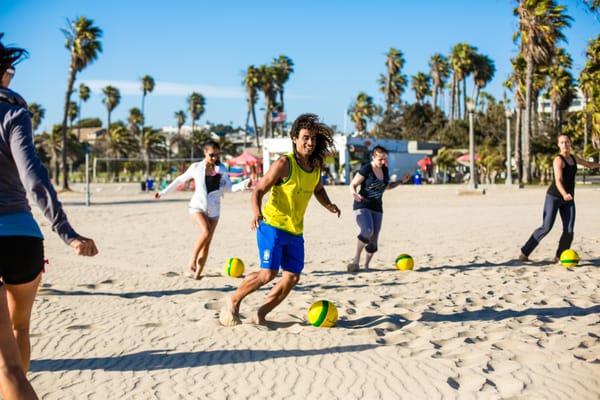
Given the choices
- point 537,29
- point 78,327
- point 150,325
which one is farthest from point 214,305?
point 537,29

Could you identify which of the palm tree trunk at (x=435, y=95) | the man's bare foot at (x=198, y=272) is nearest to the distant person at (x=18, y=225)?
the man's bare foot at (x=198, y=272)

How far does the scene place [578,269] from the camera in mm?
9289

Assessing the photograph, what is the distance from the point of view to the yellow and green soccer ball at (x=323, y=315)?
597 cm

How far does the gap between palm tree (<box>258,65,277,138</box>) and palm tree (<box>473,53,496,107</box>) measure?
907 inches

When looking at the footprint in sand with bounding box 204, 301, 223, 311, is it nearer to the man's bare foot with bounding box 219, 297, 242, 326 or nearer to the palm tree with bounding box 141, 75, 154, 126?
the man's bare foot with bounding box 219, 297, 242, 326

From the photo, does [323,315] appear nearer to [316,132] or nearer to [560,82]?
[316,132]

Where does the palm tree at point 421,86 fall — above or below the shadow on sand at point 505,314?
above

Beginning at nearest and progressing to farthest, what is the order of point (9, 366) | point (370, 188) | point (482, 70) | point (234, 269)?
point (9, 366)
point (234, 269)
point (370, 188)
point (482, 70)

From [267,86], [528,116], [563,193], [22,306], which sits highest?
[267,86]

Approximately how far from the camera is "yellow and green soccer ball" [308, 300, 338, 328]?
5.97m

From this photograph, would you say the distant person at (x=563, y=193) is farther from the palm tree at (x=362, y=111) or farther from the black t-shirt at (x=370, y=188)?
the palm tree at (x=362, y=111)

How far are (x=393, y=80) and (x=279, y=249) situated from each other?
3129 inches

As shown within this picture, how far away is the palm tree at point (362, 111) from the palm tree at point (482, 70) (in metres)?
17.5

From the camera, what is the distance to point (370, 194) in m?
9.39
